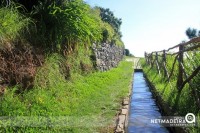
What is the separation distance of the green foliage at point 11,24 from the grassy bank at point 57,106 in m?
0.96

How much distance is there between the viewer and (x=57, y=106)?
278 inches

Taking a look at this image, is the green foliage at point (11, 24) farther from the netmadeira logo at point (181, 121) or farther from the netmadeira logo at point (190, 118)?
the netmadeira logo at point (190, 118)

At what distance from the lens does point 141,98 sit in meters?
12.2

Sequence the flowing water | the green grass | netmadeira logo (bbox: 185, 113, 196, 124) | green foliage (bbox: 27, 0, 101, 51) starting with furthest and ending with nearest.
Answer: green foliage (bbox: 27, 0, 101, 51), the flowing water, the green grass, netmadeira logo (bbox: 185, 113, 196, 124)

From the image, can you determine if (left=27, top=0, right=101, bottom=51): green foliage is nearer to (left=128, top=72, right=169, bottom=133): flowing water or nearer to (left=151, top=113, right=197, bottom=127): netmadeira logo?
(left=128, top=72, right=169, bottom=133): flowing water

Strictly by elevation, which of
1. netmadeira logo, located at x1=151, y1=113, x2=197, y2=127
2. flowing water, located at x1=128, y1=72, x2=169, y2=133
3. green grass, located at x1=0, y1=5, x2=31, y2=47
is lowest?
flowing water, located at x1=128, y1=72, x2=169, y2=133

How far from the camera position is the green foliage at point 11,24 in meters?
7.16

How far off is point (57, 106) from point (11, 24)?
2130 mm

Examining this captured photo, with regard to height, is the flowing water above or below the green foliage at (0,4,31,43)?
below

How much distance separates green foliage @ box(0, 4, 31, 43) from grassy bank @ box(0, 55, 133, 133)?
3.16 ft

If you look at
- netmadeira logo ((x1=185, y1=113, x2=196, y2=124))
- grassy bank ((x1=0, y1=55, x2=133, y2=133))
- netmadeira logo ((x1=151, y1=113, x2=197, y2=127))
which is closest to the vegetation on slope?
grassy bank ((x1=0, y1=55, x2=133, y2=133))

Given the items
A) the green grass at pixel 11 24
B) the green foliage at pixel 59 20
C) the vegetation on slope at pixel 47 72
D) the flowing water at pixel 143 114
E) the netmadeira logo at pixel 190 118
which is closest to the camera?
the netmadeira logo at pixel 190 118

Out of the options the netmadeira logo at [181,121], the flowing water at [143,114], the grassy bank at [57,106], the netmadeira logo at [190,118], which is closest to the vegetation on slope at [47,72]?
the grassy bank at [57,106]

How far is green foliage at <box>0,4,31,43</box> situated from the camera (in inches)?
282
